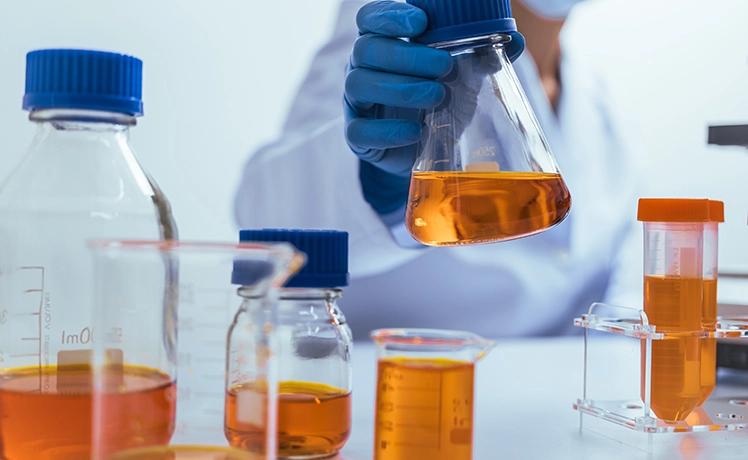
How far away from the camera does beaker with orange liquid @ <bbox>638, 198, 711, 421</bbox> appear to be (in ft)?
3.30

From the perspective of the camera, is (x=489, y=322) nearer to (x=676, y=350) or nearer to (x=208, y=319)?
(x=676, y=350)

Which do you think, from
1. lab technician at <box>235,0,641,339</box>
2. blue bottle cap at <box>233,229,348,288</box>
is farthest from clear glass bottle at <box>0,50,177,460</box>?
lab technician at <box>235,0,641,339</box>

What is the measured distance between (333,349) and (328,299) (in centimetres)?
6

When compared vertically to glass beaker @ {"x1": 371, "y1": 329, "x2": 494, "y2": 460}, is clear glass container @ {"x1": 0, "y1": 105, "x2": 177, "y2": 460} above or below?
above

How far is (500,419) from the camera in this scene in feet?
3.98

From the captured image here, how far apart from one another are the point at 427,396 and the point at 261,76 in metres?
1.58

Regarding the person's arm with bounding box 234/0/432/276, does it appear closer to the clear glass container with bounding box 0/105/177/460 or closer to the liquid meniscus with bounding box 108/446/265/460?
the clear glass container with bounding box 0/105/177/460

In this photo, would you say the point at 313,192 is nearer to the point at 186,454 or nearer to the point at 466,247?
the point at 466,247

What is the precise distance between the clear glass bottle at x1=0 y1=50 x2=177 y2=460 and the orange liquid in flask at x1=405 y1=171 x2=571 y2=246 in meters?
0.37

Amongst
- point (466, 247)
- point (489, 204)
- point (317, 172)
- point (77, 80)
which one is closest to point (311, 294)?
point (489, 204)

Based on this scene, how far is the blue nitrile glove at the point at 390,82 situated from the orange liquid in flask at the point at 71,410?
60 centimetres

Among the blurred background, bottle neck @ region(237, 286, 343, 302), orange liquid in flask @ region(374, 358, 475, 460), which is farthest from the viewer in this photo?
the blurred background

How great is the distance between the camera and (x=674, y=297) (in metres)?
1.03

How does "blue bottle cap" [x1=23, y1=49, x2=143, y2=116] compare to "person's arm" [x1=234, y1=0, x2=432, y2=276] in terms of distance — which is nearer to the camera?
"blue bottle cap" [x1=23, y1=49, x2=143, y2=116]
